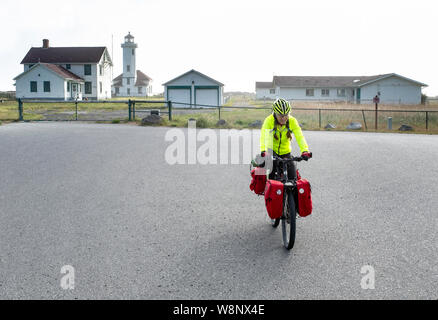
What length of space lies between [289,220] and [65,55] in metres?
64.6

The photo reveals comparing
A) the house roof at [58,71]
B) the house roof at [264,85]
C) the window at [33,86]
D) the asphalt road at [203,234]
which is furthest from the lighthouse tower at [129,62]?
the asphalt road at [203,234]

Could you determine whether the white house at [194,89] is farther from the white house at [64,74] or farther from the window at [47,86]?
the window at [47,86]

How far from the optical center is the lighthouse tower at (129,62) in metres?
84.2

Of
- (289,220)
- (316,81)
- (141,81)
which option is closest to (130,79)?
(141,81)

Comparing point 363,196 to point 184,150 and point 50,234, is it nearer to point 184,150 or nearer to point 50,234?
point 50,234

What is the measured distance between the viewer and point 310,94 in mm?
74062

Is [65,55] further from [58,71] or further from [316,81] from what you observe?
[316,81]

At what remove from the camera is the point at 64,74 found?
2258 inches

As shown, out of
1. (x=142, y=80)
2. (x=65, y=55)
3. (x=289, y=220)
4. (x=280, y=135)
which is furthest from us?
(x=142, y=80)

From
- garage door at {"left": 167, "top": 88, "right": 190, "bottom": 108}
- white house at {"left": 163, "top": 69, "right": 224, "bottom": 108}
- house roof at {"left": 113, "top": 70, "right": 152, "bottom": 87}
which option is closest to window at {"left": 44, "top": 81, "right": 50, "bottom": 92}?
white house at {"left": 163, "top": 69, "right": 224, "bottom": 108}

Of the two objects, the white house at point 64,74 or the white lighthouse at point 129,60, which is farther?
the white lighthouse at point 129,60

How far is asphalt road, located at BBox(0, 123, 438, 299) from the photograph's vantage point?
13.7ft

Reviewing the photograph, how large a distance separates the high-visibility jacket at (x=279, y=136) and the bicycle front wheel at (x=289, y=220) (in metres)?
0.63
